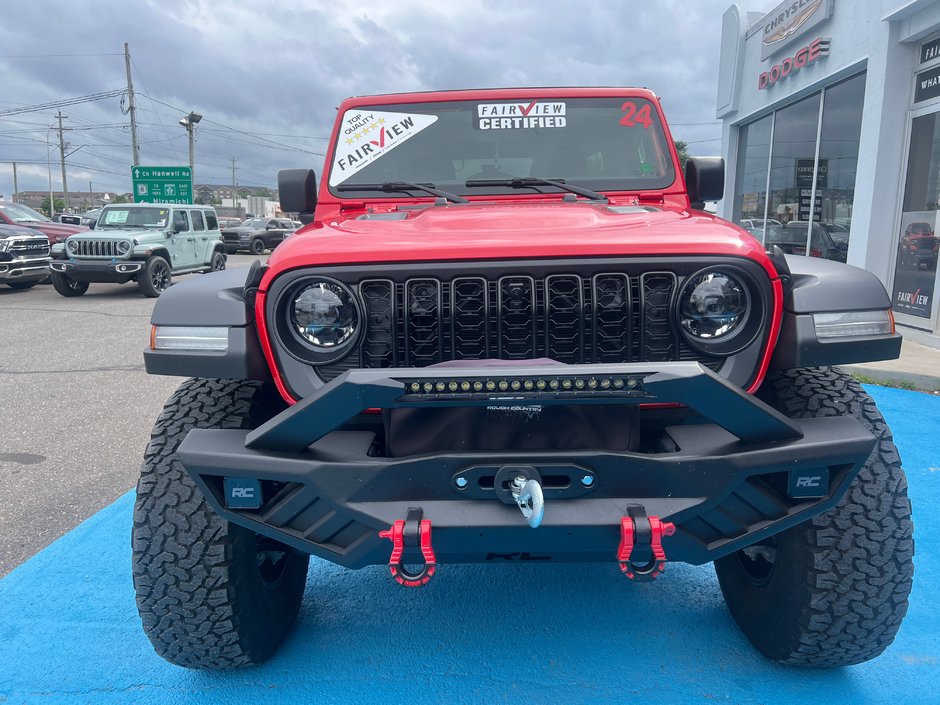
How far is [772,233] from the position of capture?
11.8 metres

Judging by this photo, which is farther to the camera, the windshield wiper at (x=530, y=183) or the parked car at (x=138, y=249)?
the parked car at (x=138, y=249)

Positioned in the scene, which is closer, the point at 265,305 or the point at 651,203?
the point at 265,305

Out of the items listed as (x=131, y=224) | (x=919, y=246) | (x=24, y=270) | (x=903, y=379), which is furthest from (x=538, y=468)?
(x=24, y=270)

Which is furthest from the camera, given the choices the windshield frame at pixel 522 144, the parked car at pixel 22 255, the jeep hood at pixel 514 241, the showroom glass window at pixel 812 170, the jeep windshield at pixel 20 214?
the jeep windshield at pixel 20 214

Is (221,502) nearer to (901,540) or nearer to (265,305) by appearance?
(265,305)

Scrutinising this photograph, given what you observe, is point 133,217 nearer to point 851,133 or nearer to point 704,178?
point 851,133

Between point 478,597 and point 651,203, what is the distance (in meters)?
1.79

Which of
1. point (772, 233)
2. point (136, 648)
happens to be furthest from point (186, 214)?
point (136, 648)

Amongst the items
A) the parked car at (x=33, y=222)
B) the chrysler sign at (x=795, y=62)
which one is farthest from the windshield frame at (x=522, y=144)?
the parked car at (x=33, y=222)

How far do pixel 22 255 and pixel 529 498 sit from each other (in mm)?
13779

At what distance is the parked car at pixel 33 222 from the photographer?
1419cm

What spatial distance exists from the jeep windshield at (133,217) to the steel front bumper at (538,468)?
1308cm

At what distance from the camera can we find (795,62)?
1034 cm

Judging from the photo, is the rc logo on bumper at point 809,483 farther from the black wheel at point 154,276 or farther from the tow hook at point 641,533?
the black wheel at point 154,276
